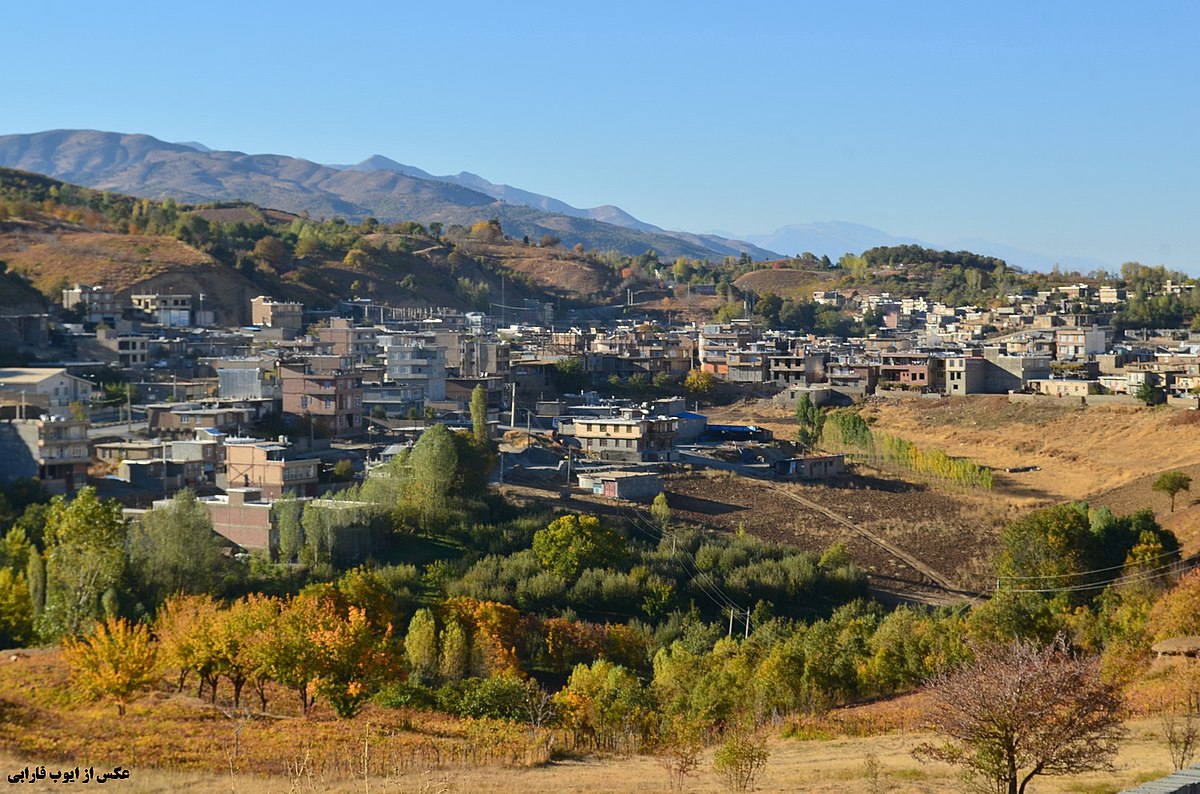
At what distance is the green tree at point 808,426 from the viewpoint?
37.3 metres

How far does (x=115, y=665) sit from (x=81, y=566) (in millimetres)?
4374

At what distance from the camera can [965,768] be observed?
10.1 metres

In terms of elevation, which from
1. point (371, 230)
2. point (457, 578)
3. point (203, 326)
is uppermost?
point (371, 230)

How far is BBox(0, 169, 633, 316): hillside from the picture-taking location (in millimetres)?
58781

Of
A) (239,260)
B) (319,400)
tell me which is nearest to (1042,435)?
(319,400)

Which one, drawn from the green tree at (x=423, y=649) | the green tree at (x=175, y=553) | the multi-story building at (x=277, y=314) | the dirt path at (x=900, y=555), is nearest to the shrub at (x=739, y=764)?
the green tree at (x=423, y=649)

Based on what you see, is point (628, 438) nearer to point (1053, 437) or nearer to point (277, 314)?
point (1053, 437)

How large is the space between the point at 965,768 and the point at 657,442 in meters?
23.7

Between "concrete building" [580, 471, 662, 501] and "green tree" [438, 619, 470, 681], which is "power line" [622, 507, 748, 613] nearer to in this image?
"concrete building" [580, 471, 662, 501]

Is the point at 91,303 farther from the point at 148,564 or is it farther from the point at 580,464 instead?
the point at 148,564

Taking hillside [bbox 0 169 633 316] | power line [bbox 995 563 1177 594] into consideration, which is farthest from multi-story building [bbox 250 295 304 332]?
power line [bbox 995 563 1177 594]

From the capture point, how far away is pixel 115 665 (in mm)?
14453

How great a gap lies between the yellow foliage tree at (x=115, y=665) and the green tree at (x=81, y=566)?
288cm

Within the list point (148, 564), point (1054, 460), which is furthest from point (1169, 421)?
point (148, 564)
